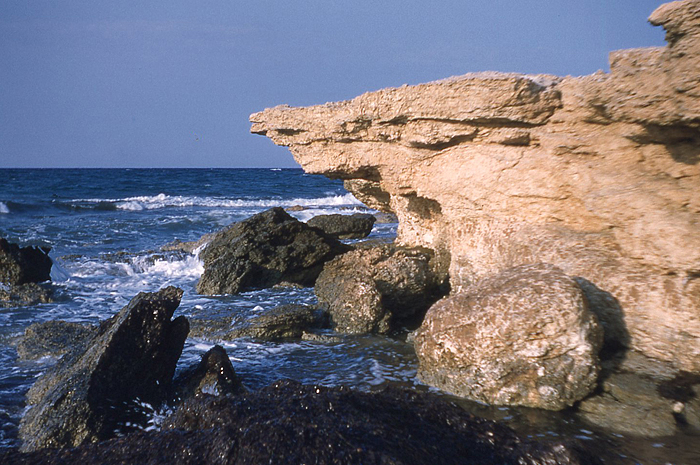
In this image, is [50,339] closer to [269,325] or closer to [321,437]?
[269,325]

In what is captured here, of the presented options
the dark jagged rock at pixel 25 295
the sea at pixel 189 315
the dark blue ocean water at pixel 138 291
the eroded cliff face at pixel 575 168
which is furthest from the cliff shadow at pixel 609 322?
the dark jagged rock at pixel 25 295

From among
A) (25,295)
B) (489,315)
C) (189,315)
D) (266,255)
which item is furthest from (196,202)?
(489,315)

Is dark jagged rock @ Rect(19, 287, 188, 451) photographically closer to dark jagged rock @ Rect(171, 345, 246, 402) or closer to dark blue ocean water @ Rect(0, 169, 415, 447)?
dark jagged rock @ Rect(171, 345, 246, 402)

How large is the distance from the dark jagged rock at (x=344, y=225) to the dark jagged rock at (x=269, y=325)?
6782 mm

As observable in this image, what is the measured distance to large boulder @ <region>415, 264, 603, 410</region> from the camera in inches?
192

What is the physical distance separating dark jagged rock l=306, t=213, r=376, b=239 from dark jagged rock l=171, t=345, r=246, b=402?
8984mm

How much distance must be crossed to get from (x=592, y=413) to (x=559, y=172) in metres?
2.60

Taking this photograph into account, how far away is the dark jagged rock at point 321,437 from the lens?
9.51 ft

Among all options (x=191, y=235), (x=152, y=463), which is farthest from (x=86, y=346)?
(x=191, y=235)

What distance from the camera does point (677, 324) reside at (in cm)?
502

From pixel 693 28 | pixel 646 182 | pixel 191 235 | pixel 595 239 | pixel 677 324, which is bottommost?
pixel 191 235

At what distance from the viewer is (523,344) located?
16.4ft

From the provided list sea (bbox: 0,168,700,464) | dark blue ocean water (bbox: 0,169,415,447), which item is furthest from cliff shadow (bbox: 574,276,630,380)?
dark blue ocean water (bbox: 0,169,415,447)

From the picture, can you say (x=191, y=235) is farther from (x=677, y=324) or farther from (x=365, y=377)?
(x=677, y=324)
